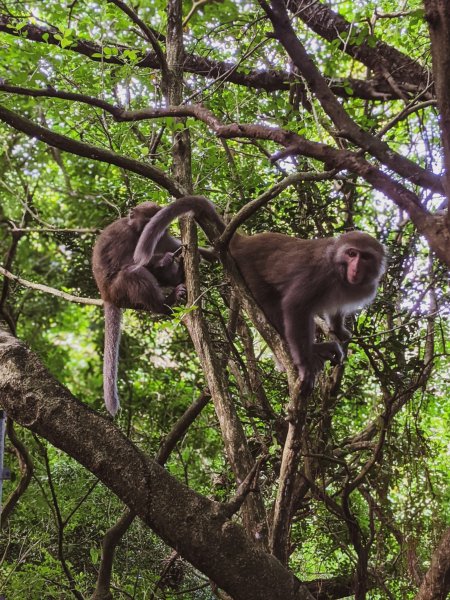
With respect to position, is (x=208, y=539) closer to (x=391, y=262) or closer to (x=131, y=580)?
(x=391, y=262)

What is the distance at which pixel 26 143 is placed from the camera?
30.1 ft

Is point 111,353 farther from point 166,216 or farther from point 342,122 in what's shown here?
point 342,122

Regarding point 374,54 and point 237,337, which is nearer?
point 237,337

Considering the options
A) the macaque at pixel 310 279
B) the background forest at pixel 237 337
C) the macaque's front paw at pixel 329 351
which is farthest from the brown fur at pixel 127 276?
the macaque's front paw at pixel 329 351

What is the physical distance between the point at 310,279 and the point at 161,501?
2016 millimetres

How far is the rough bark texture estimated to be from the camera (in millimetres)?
2857

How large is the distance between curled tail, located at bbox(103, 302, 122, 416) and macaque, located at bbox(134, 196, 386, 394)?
1.00 meters

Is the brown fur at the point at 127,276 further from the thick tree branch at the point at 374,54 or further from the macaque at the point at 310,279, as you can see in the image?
the thick tree branch at the point at 374,54

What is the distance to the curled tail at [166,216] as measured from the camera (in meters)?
3.73

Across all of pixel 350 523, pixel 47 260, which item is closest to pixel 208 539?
pixel 350 523

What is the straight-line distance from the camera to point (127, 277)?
510 centimetres

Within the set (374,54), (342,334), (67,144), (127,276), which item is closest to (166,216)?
(67,144)

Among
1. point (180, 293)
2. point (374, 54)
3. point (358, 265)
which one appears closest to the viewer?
point (358, 265)

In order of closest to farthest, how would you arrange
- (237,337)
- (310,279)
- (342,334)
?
(310,279), (342,334), (237,337)
